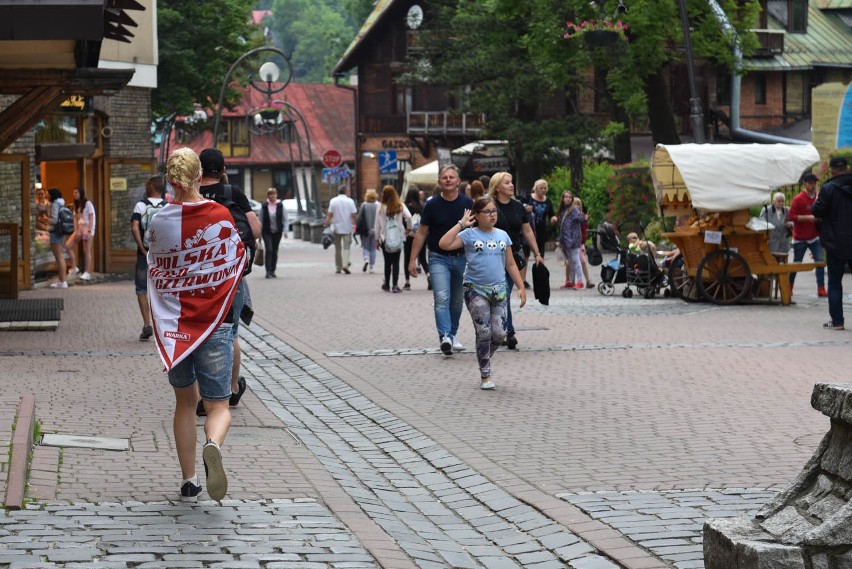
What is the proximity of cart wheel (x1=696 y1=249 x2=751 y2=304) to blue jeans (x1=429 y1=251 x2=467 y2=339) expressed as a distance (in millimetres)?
6906

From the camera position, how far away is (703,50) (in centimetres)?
3197

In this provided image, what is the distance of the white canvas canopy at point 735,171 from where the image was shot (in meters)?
20.1

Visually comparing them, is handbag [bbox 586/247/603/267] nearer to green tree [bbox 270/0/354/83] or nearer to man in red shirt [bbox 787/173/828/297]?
man in red shirt [bbox 787/173/828/297]

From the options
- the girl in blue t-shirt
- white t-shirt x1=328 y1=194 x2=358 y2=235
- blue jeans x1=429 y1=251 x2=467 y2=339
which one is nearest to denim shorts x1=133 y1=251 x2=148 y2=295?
blue jeans x1=429 y1=251 x2=467 y2=339

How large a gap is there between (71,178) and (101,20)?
18.5m

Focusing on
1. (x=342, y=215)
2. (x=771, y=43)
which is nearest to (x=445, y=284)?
(x=342, y=215)

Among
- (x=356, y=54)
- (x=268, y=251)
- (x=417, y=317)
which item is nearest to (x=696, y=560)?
(x=417, y=317)

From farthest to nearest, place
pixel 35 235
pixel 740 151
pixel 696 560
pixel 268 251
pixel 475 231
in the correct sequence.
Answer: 1. pixel 268 251
2. pixel 35 235
3. pixel 740 151
4. pixel 475 231
5. pixel 696 560

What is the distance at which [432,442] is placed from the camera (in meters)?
9.46

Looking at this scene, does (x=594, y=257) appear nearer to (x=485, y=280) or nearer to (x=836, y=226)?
(x=836, y=226)

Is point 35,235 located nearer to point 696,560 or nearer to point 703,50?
point 703,50

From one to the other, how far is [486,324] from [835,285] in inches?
235

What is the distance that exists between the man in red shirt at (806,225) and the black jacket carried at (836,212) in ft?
16.1

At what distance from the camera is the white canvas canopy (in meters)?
20.1
